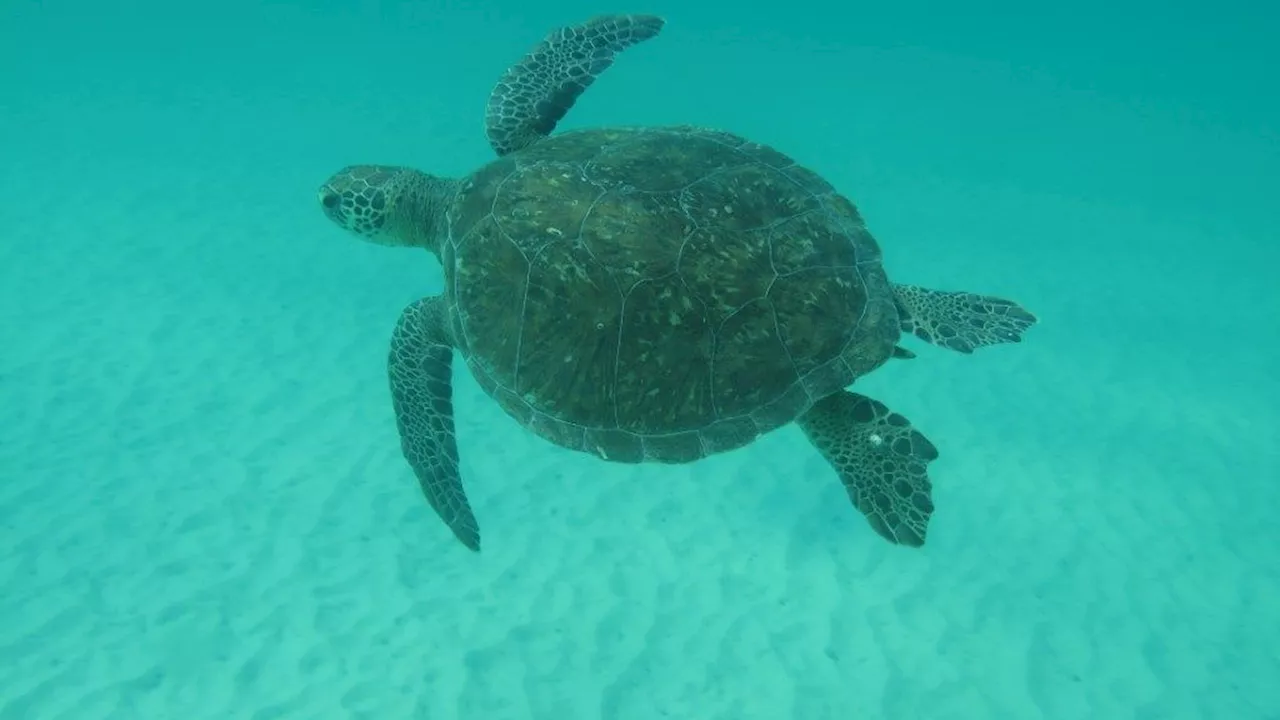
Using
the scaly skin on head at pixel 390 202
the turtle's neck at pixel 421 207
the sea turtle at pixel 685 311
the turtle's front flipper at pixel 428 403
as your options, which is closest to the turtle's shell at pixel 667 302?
the sea turtle at pixel 685 311

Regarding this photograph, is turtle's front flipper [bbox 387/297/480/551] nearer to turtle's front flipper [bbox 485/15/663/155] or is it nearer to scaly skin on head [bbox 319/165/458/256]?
scaly skin on head [bbox 319/165/458/256]

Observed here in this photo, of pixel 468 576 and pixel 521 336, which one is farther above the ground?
pixel 521 336

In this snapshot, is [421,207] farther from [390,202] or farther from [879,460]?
[879,460]

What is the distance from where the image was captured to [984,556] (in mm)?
6324

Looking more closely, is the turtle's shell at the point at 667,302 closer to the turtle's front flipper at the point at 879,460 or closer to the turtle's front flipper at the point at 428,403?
the turtle's front flipper at the point at 879,460

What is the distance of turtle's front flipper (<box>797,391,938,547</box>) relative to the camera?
353cm

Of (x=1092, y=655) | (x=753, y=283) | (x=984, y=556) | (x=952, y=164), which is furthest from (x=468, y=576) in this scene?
(x=952, y=164)

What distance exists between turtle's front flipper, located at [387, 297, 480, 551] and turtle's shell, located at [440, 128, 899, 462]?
29.6 inches

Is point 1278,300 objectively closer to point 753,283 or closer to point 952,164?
point 952,164

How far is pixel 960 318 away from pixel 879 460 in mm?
1036

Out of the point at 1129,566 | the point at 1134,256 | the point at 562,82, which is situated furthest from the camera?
the point at 1134,256

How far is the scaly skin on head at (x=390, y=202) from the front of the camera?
5.13 meters

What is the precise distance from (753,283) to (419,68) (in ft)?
70.2

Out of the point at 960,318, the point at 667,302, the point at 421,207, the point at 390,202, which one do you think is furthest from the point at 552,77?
the point at 960,318
